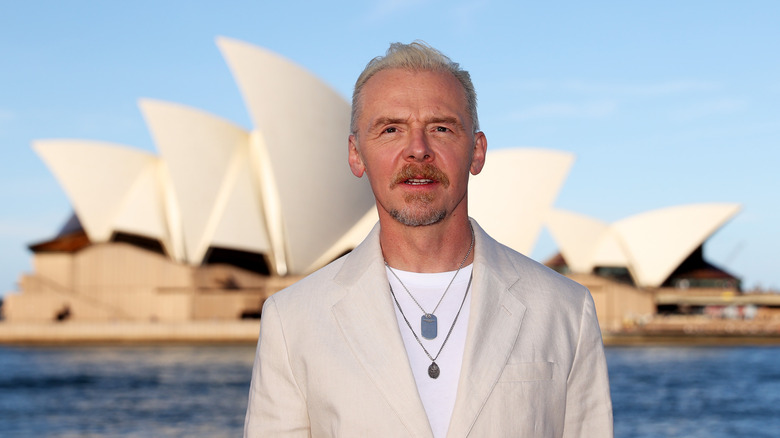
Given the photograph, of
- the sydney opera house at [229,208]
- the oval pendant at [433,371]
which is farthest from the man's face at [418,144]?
the sydney opera house at [229,208]

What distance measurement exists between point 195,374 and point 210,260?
1614cm

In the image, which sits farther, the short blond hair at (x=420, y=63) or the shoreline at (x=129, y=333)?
the shoreline at (x=129, y=333)

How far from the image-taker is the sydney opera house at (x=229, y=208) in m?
34.8

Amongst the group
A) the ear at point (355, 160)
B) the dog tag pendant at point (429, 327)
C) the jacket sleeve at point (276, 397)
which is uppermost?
the ear at point (355, 160)

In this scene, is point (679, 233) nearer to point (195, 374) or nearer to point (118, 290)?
point (118, 290)

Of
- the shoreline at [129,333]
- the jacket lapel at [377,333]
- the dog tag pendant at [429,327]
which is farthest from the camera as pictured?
the shoreline at [129,333]

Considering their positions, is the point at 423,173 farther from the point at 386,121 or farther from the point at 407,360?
the point at 407,360

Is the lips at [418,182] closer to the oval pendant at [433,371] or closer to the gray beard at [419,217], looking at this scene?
the gray beard at [419,217]

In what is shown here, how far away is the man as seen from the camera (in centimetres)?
173

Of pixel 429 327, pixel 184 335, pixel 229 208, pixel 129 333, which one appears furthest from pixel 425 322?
pixel 229 208

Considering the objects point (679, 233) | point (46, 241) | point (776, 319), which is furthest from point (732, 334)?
point (46, 241)

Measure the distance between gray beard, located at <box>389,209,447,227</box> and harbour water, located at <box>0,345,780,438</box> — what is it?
12.6 metres

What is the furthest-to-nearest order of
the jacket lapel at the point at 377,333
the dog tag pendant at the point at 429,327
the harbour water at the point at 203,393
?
the harbour water at the point at 203,393 < the dog tag pendant at the point at 429,327 < the jacket lapel at the point at 377,333

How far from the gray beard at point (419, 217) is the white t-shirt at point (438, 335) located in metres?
0.14
